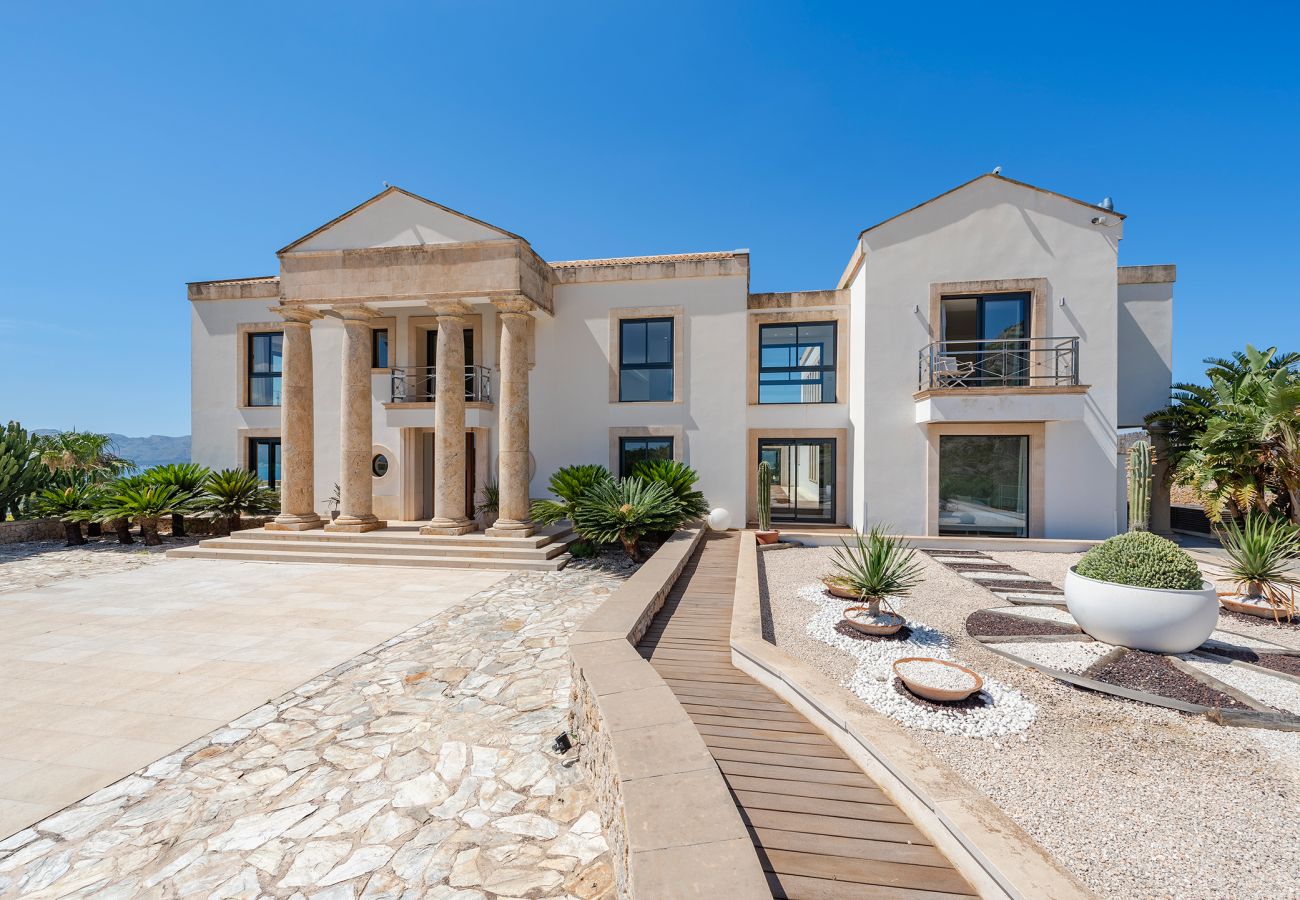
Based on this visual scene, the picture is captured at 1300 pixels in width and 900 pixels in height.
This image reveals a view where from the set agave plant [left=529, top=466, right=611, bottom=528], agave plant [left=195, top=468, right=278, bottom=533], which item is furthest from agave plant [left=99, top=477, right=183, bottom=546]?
agave plant [left=529, top=466, right=611, bottom=528]

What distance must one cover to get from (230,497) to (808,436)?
1432 centimetres

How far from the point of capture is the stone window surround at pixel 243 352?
49.5 ft

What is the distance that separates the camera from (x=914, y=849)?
2.59m

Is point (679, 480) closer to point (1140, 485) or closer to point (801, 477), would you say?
point (801, 477)

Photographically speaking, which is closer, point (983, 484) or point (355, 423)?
point (355, 423)

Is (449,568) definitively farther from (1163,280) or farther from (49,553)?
(1163,280)

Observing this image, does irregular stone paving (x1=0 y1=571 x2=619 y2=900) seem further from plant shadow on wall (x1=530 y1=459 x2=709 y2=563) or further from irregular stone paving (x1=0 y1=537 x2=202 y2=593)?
irregular stone paving (x1=0 y1=537 x2=202 y2=593)

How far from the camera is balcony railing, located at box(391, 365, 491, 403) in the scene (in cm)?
1385

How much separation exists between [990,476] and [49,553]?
2069 centimetres

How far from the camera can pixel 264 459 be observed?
1541cm

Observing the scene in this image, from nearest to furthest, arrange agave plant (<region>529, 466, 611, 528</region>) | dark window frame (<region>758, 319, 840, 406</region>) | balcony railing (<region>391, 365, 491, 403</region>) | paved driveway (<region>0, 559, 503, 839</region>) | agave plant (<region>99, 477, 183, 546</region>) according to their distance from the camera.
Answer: paved driveway (<region>0, 559, 503, 839</region>) < agave plant (<region>529, 466, 611, 528</region>) < agave plant (<region>99, 477, 183, 546</region>) < dark window frame (<region>758, 319, 840, 406</region>) < balcony railing (<region>391, 365, 491, 403</region>)

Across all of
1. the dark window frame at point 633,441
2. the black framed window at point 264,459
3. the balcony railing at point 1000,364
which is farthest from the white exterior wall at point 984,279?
the black framed window at point 264,459

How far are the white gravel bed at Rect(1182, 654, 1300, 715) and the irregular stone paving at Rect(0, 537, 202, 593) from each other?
15558 millimetres

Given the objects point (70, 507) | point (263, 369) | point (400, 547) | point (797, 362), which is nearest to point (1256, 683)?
point (797, 362)
